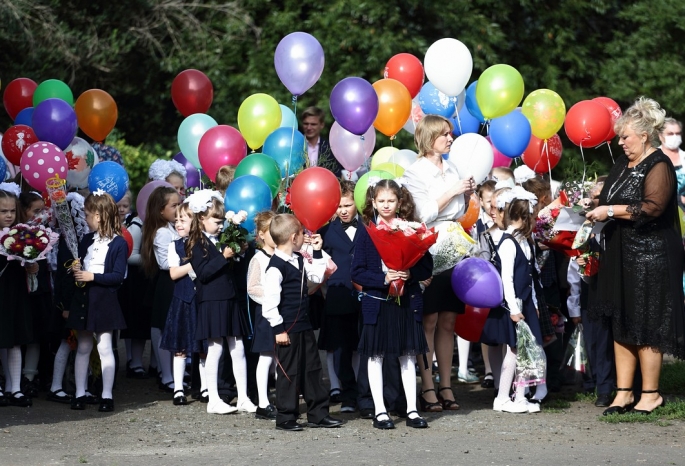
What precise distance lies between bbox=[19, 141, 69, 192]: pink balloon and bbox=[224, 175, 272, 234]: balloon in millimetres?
1826

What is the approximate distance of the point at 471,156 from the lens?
9.08m

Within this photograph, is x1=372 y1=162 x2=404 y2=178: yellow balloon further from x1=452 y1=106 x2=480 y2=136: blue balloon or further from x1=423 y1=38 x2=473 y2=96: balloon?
x1=452 y1=106 x2=480 y2=136: blue balloon

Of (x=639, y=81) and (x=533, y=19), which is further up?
(x=533, y=19)

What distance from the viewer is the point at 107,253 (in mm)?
8781

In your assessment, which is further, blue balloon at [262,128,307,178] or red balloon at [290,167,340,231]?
blue balloon at [262,128,307,178]

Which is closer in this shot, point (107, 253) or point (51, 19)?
point (107, 253)

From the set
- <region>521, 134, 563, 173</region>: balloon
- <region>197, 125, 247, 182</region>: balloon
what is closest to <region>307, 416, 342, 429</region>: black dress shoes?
<region>197, 125, 247, 182</region>: balloon

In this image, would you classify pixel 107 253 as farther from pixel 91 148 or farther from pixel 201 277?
pixel 91 148

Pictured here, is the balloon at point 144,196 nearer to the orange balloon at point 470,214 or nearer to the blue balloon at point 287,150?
the blue balloon at point 287,150

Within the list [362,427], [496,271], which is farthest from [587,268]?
[362,427]

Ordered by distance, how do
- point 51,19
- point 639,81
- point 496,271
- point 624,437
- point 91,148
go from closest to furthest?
point 624,437, point 496,271, point 91,148, point 51,19, point 639,81

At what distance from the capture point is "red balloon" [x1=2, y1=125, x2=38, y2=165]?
1022 cm

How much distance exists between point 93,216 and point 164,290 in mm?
1020

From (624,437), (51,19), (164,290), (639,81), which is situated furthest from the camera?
(639,81)
